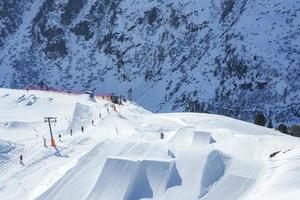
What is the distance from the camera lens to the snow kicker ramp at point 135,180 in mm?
24422

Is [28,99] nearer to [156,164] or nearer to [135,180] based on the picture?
[156,164]

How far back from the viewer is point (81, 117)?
44.3 meters

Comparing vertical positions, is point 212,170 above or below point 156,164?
above

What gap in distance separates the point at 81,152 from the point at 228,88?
131 ft

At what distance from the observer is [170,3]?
84.5 m

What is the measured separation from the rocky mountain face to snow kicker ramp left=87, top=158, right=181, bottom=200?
37.3 m

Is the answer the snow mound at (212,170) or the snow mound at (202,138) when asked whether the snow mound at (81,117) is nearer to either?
the snow mound at (202,138)

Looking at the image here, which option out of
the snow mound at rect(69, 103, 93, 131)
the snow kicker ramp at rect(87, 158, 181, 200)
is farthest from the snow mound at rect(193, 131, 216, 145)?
the snow mound at rect(69, 103, 93, 131)

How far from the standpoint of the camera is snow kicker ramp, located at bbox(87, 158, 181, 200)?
80.1 ft

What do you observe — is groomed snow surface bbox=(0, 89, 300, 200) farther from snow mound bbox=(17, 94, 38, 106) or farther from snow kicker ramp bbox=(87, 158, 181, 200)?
snow mound bbox=(17, 94, 38, 106)

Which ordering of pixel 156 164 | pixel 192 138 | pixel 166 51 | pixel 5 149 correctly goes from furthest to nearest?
1. pixel 166 51
2. pixel 5 149
3. pixel 192 138
4. pixel 156 164

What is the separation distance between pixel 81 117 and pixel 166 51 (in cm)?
3779

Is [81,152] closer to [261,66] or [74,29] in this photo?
[261,66]

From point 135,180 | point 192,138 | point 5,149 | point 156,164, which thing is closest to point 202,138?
point 192,138
